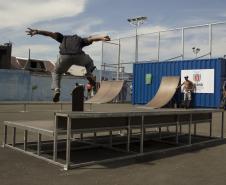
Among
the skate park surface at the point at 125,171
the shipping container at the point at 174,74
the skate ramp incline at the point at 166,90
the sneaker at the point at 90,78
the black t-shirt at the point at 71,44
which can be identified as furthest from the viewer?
the skate ramp incline at the point at 166,90

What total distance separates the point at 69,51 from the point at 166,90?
1941 centimetres

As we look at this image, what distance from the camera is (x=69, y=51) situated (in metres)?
7.68

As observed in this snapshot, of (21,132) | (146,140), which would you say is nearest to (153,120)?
(146,140)

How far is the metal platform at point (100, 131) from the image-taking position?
23.6 ft

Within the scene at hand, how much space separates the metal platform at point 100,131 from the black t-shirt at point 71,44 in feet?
4.19

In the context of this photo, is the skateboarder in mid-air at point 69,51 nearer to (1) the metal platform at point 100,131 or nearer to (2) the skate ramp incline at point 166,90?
(1) the metal platform at point 100,131

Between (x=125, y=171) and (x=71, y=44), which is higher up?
(x=71, y=44)

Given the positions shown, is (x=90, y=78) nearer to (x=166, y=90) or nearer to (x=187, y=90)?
(x=187, y=90)

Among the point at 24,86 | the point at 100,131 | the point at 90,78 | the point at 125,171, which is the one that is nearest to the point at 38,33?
the point at 90,78

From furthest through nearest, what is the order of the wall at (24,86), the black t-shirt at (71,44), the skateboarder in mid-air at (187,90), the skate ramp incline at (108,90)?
the wall at (24,86) < the skate ramp incline at (108,90) < the skateboarder in mid-air at (187,90) < the black t-shirt at (71,44)

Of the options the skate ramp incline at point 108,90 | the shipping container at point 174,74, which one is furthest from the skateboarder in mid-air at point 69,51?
the skate ramp incline at point 108,90

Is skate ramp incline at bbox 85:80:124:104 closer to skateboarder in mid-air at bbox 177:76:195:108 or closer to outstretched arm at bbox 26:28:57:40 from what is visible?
skateboarder in mid-air at bbox 177:76:195:108

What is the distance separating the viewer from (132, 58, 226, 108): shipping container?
2443 centimetres

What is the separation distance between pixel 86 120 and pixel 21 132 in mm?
5165
